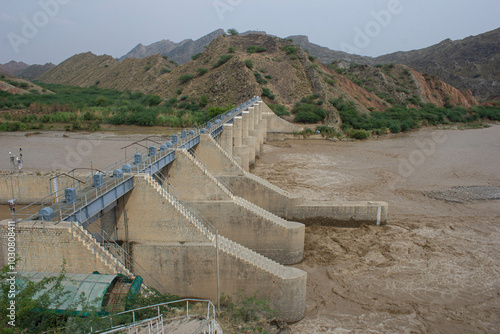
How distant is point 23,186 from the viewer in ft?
75.2

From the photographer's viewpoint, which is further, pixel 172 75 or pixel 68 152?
pixel 172 75

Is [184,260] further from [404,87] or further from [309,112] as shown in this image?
[404,87]

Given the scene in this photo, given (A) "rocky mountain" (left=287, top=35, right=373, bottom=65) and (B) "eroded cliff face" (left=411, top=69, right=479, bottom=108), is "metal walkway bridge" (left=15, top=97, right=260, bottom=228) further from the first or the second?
(A) "rocky mountain" (left=287, top=35, right=373, bottom=65)

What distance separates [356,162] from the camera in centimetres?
3806

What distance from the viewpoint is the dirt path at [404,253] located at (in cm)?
1363

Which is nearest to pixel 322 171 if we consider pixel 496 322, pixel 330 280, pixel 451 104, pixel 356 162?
pixel 356 162

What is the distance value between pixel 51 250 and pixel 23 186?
49.5ft

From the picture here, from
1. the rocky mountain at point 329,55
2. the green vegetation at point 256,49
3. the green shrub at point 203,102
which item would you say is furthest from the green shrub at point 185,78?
the rocky mountain at point 329,55

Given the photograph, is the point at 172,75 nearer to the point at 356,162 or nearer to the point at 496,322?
the point at 356,162

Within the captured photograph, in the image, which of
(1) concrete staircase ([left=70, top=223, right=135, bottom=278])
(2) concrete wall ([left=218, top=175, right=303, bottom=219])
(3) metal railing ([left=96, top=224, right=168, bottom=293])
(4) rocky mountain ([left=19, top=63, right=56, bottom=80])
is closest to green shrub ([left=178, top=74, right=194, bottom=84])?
(2) concrete wall ([left=218, top=175, right=303, bottom=219])

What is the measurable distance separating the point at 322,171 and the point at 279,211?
13894 millimetres

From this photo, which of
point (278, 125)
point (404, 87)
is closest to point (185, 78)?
point (278, 125)

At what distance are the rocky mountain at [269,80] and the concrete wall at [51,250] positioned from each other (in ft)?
163

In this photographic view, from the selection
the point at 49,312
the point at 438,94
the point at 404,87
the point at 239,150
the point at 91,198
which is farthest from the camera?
the point at 438,94
